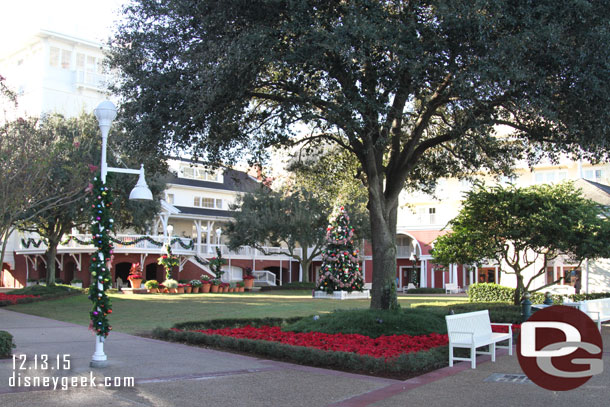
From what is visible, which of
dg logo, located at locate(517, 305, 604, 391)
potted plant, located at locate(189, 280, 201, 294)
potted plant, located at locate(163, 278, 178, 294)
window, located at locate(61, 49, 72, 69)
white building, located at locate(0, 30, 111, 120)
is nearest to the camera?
dg logo, located at locate(517, 305, 604, 391)

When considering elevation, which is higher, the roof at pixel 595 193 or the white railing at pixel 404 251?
the roof at pixel 595 193

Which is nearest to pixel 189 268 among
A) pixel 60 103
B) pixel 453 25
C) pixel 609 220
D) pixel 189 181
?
pixel 189 181

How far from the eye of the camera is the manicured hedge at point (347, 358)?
29.6 ft

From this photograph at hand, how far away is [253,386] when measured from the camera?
7.90 m

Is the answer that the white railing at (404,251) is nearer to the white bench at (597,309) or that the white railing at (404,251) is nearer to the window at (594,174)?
the window at (594,174)

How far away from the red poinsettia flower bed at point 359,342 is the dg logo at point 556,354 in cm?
219

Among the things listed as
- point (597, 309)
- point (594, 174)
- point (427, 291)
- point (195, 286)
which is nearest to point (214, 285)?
point (195, 286)

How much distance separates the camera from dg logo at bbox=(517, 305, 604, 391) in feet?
25.4

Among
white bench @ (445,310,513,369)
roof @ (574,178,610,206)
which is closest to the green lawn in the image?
white bench @ (445,310,513,369)

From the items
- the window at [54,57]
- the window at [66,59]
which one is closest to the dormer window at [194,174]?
the window at [66,59]

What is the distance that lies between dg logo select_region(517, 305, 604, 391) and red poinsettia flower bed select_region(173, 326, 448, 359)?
219 cm

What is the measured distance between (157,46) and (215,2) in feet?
7.38

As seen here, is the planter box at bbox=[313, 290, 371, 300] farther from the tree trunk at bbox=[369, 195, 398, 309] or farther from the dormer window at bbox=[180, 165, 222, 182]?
the dormer window at bbox=[180, 165, 222, 182]

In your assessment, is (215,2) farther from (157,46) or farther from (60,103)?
(60,103)
